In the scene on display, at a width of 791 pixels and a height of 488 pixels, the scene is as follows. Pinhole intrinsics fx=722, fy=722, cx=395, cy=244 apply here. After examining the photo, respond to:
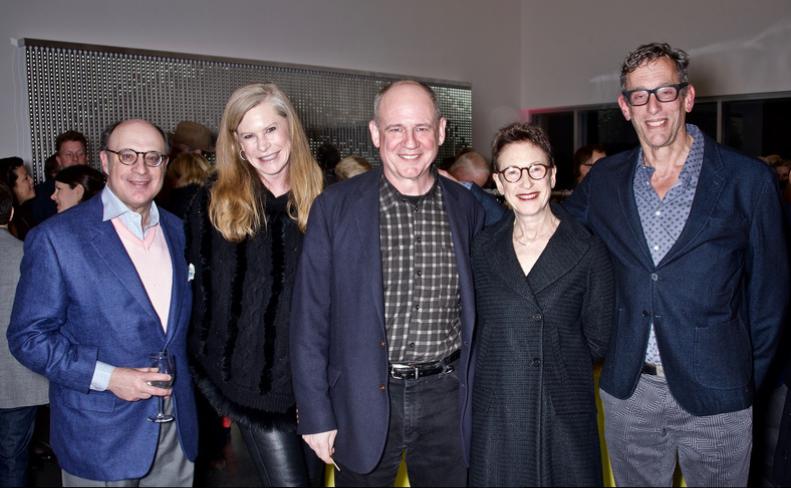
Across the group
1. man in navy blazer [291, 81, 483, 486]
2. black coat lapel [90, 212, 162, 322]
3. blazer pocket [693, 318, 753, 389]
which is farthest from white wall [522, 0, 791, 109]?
black coat lapel [90, 212, 162, 322]

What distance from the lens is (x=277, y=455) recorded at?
7.79 ft

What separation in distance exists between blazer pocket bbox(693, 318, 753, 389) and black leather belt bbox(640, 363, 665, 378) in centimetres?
11

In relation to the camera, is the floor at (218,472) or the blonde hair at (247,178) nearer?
the blonde hair at (247,178)

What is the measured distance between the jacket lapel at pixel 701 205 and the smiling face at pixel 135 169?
169 cm

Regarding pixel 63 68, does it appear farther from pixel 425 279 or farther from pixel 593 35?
pixel 593 35

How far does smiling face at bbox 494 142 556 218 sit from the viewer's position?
228 cm

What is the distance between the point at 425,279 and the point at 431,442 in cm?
53

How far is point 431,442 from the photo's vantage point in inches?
91.8

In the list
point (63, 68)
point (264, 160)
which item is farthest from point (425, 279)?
point (63, 68)

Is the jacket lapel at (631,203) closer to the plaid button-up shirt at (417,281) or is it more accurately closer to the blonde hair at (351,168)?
the plaid button-up shirt at (417,281)

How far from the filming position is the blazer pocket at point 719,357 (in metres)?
2.34

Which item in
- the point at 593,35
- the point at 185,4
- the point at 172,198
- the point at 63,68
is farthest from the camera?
the point at 593,35

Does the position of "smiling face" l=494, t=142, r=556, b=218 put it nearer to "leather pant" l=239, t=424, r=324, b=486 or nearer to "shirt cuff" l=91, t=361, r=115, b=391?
"leather pant" l=239, t=424, r=324, b=486

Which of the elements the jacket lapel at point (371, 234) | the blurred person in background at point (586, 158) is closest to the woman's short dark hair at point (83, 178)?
the jacket lapel at point (371, 234)
